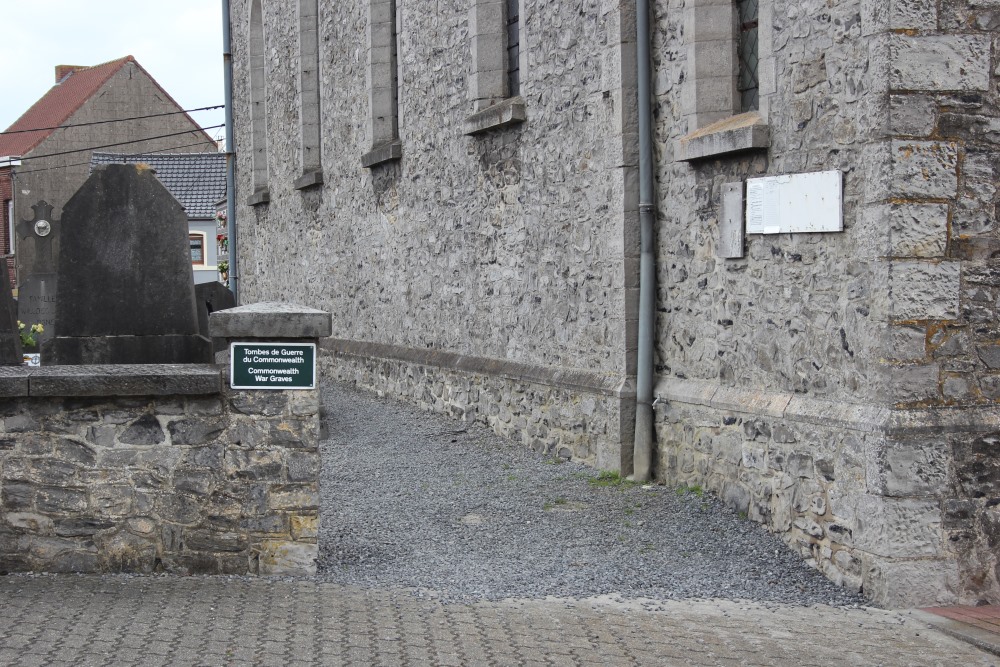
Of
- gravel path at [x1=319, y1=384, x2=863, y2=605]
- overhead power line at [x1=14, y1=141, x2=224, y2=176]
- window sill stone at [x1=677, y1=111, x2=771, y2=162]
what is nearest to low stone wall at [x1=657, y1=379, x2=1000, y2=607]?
gravel path at [x1=319, y1=384, x2=863, y2=605]

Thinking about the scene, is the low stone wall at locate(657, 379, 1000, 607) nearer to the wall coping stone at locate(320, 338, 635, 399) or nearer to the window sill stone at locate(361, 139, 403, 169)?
the wall coping stone at locate(320, 338, 635, 399)

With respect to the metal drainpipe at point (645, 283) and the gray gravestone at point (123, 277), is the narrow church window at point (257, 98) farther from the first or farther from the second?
the metal drainpipe at point (645, 283)

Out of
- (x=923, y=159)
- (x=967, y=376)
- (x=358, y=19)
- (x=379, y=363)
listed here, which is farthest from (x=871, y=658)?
(x=358, y=19)

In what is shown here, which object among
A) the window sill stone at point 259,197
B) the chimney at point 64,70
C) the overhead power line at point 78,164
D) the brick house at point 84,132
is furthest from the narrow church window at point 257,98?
the chimney at point 64,70

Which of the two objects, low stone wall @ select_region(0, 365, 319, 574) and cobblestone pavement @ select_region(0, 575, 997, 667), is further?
low stone wall @ select_region(0, 365, 319, 574)

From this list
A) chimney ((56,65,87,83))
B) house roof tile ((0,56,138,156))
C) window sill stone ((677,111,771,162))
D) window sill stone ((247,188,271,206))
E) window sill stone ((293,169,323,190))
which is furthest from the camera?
chimney ((56,65,87,83))

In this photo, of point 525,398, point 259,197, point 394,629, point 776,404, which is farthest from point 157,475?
point 259,197

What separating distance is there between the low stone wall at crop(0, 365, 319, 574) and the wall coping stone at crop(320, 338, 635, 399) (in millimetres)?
3662

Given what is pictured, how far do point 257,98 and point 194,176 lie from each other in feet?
76.4

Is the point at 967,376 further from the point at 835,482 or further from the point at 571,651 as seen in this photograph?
the point at 571,651

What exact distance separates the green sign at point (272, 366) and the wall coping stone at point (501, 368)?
3.58 meters

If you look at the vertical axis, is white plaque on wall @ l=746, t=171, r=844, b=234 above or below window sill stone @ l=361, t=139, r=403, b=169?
below

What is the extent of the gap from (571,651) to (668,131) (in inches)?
194

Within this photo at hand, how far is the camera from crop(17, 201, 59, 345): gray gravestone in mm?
16375
